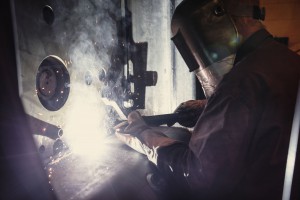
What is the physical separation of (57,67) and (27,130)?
379 millimetres

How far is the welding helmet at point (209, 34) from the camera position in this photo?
1364mm

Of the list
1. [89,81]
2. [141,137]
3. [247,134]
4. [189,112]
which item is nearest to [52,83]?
[89,81]

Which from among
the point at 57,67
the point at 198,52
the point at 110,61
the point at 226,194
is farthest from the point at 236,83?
the point at 110,61

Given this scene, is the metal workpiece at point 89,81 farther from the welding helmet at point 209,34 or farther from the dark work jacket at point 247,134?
the welding helmet at point 209,34

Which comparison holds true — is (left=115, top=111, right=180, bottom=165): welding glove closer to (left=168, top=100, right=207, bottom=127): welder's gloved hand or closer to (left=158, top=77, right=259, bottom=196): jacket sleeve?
(left=158, top=77, right=259, bottom=196): jacket sleeve

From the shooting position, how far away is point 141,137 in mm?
1606

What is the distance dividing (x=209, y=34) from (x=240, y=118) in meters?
0.52

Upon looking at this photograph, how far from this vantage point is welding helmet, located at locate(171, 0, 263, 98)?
1.36 meters

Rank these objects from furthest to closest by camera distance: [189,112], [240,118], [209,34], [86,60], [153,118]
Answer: [189,112] < [153,118] < [86,60] < [209,34] < [240,118]

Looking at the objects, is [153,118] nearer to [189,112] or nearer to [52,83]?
[189,112]

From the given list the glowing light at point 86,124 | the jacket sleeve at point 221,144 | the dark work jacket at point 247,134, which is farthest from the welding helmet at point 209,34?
the glowing light at point 86,124

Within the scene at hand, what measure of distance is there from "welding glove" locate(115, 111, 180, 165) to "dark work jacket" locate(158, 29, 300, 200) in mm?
282

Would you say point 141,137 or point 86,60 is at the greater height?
point 86,60

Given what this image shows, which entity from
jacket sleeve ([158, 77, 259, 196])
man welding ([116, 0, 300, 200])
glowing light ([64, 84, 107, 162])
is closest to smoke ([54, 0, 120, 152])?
glowing light ([64, 84, 107, 162])
